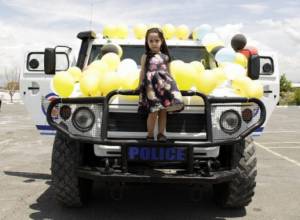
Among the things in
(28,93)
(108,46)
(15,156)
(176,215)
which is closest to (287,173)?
(176,215)

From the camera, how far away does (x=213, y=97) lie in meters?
4.11

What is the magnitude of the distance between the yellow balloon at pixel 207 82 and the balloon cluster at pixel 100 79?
0.59m

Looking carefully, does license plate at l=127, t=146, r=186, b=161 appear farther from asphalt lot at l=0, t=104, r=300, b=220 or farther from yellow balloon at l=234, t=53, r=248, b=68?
yellow balloon at l=234, t=53, r=248, b=68

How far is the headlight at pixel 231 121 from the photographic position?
4.18 metres

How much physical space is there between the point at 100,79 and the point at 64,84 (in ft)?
1.59

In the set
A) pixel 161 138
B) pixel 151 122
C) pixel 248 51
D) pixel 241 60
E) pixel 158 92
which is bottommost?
pixel 161 138

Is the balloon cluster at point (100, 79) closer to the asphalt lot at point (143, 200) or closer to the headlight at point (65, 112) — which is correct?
the headlight at point (65, 112)

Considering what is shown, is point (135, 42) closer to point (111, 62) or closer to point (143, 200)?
point (111, 62)

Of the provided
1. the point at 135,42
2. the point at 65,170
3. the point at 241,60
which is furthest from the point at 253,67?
the point at 65,170

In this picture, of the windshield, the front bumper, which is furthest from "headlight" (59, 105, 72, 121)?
the windshield

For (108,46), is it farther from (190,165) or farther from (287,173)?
(287,173)

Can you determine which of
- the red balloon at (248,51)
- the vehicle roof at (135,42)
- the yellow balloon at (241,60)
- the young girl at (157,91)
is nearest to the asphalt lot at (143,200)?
the young girl at (157,91)

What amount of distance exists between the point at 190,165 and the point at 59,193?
1427 mm

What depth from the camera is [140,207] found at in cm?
501
